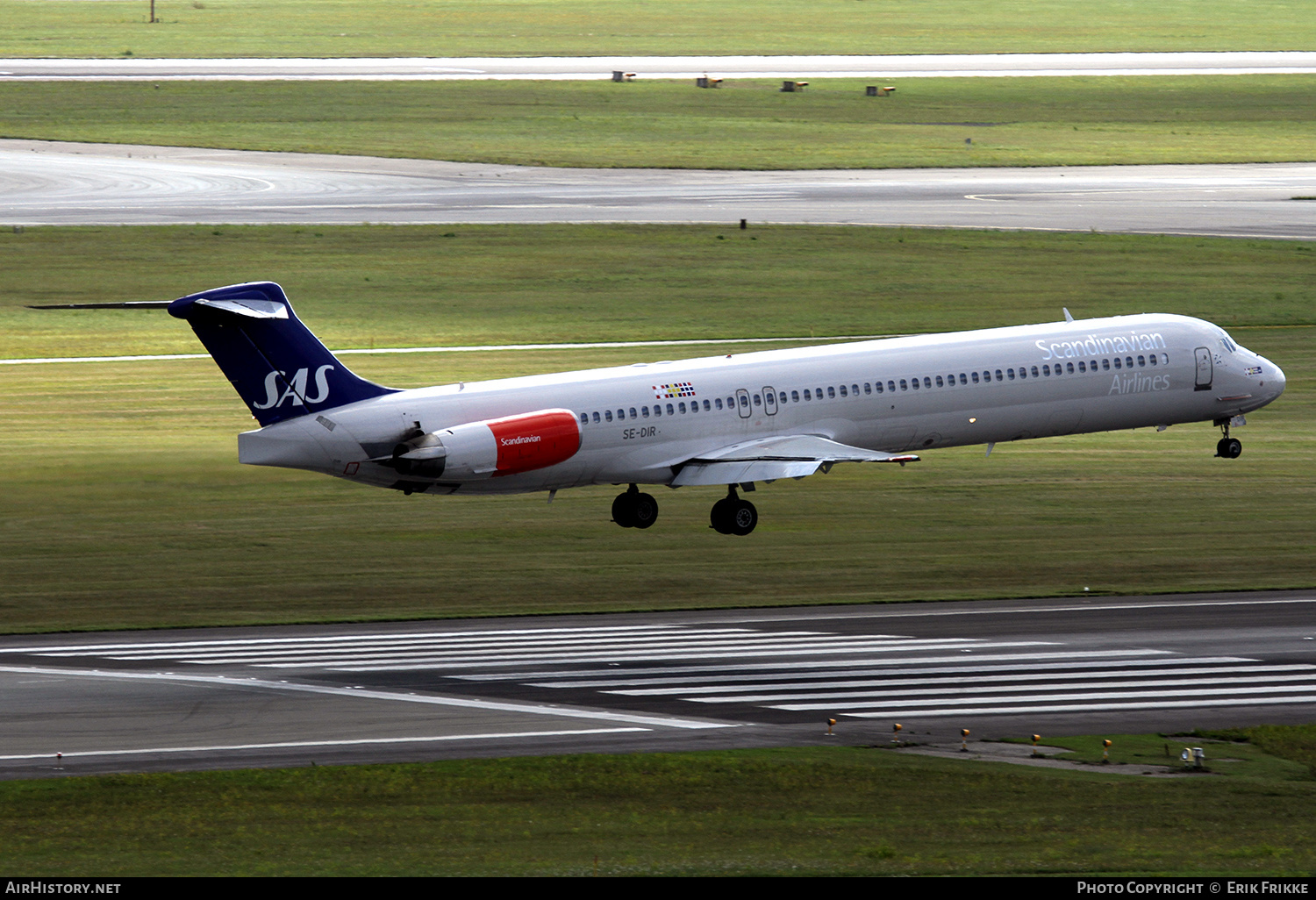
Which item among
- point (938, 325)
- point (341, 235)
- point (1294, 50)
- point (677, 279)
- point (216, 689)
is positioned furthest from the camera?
point (1294, 50)

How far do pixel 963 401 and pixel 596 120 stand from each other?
94.3 m

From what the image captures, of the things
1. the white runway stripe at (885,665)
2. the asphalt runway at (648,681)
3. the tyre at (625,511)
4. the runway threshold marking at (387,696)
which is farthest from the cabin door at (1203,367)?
the runway threshold marking at (387,696)

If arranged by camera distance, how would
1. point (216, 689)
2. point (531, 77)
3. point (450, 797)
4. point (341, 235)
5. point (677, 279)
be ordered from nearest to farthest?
point (450, 797) < point (216, 689) < point (677, 279) < point (341, 235) < point (531, 77)

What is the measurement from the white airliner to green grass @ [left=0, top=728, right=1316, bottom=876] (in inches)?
551

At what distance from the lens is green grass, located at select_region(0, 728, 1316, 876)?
2573cm

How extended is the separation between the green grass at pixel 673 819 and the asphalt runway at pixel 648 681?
1467mm

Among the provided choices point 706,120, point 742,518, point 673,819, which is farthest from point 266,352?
point 706,120

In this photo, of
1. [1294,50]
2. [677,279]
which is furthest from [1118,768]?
[1294,50]

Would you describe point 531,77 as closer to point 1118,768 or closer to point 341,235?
point 341,235

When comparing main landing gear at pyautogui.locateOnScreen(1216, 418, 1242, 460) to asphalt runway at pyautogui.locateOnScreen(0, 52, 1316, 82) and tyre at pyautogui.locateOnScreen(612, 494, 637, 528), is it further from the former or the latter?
asphalt runway at pyautogui.locateOnScreen(0, 52, 1316, 82)

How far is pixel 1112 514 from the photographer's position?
5281 cm

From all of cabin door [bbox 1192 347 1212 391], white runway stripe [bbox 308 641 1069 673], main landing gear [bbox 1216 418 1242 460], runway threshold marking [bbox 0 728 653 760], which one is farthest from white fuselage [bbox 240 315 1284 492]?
runway threshold marking [bbox 0 728 653 760]

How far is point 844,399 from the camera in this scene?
4991 cm

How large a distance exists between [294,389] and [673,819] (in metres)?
18.4
